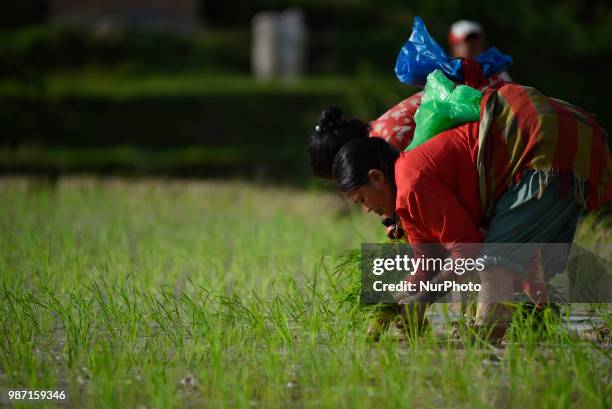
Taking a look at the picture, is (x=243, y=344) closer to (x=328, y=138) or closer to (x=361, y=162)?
(x=361, y=162)

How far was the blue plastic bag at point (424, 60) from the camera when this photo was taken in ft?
13.8

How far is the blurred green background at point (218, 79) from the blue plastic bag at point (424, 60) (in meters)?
3.62

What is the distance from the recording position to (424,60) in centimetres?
421

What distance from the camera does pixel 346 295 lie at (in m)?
4.00

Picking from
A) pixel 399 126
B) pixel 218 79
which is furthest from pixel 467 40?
pixel 218 79

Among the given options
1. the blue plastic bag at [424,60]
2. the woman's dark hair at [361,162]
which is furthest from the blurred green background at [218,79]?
the woman's dark hair at [361,162]

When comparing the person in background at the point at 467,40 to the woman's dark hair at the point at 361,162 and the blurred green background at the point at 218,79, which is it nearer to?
the blurred green background at the point at 218,79

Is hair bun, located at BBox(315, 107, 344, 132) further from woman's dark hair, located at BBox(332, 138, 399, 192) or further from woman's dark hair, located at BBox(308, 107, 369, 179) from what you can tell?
woman's dark hair, located at BBox(332, 138, 399, 192)

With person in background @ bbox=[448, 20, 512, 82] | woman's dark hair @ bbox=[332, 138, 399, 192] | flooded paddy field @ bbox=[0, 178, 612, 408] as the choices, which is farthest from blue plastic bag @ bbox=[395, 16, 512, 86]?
person in background @ bbox=[448, 20, 512, 82]

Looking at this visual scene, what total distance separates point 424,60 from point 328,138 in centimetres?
53

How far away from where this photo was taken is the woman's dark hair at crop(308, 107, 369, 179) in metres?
4.21

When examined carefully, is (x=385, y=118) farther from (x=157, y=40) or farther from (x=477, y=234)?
(x=157, y=40)

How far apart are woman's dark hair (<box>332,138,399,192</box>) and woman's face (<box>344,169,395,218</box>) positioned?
0.06 feet

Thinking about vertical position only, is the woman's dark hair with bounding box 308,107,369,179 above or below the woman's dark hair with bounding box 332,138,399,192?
above
